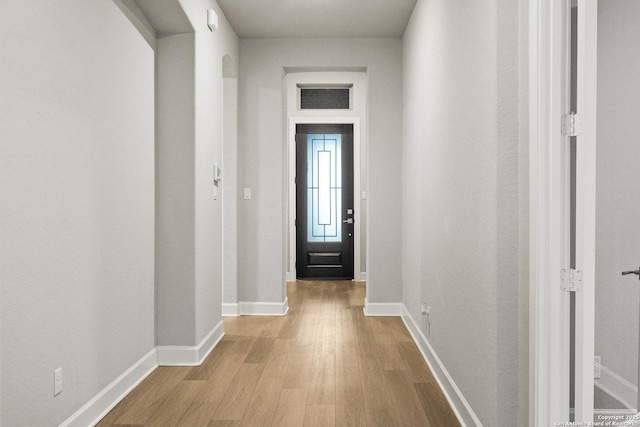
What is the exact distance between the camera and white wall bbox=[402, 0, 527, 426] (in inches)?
75.1

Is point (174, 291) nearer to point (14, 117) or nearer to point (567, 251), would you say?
point (14, 117)

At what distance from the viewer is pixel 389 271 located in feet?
16.0

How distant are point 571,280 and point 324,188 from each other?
542 centimetres

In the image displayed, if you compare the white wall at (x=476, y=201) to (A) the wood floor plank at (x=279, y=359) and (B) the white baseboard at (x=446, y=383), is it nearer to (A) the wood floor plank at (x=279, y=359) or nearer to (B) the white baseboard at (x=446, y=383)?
(B) the white baseboard at (x=446, y=383)

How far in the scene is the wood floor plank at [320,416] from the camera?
2435 millimetres

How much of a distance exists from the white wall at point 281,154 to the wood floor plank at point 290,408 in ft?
6.87

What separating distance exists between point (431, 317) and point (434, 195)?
825 millimetres

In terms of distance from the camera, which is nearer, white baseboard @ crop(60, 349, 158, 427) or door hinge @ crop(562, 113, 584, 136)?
door hinge @ crop(562, 113, 584, 136)

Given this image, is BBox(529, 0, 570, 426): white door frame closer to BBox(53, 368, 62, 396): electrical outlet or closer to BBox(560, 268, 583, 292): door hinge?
BBox(560, 268, 583, 292): door hinge

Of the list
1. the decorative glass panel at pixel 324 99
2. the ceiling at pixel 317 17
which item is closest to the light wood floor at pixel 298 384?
the ceiling at pixel 317 17

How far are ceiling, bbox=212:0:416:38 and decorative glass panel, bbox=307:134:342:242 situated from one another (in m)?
2.32

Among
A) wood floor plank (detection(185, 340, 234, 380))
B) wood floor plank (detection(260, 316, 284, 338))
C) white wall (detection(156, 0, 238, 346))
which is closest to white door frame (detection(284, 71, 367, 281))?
wood floor plank (detection(260, 316, 284, 338))

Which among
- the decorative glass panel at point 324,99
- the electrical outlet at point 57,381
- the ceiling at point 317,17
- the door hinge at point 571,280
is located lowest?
the electrical outlet at point 57,381

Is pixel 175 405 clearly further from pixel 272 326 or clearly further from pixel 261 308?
pixel 261 308
